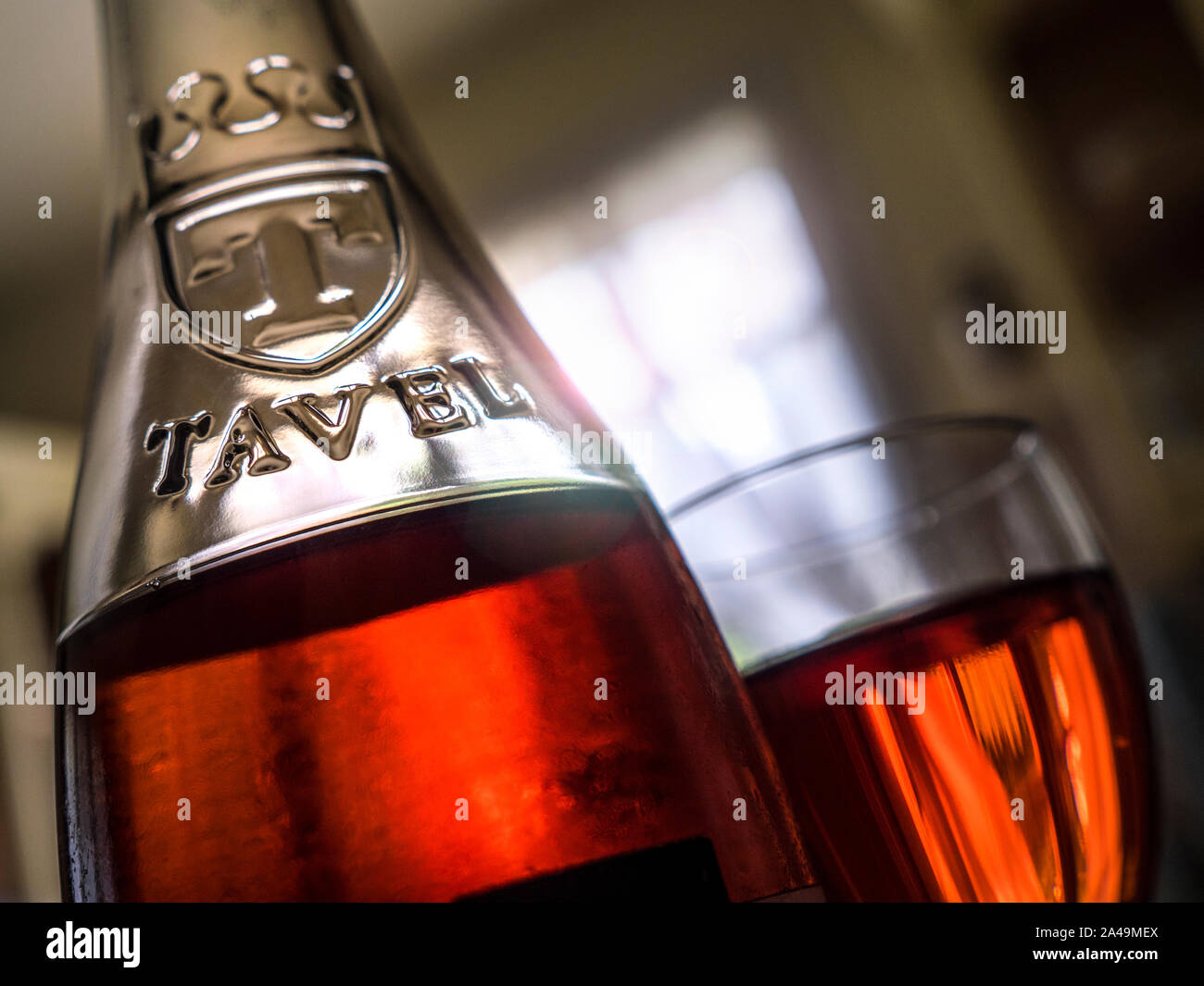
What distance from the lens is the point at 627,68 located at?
3.36 meters

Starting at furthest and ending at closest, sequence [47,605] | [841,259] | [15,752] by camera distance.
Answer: [841,259]
[47,605]
[15,752]

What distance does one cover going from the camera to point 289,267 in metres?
0.25

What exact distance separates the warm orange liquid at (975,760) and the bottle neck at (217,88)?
0.18 m

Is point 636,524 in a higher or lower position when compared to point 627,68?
lower

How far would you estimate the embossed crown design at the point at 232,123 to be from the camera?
26 cm

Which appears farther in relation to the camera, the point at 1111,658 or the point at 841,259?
the point at 841,259

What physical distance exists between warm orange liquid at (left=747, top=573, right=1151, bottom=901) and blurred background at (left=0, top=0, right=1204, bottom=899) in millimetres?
2153

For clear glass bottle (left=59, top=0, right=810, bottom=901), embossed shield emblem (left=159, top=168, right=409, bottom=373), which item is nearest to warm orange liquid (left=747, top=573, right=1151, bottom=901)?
clear glass bottle (left=59, top=0, right=810, bottom=901)

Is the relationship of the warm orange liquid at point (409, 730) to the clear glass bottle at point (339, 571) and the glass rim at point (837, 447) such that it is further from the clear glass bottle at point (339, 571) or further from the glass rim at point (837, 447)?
the glass rim at point (837, 447)

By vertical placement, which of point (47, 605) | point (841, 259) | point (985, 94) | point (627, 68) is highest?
point (627, 68)

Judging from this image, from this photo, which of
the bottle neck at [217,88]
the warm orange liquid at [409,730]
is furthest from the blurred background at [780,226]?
the warm orange liquid at [409,730]

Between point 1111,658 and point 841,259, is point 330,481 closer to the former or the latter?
point 1111,658
